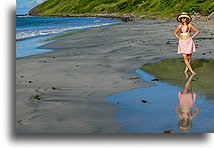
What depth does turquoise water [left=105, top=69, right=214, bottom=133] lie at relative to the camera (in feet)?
19.5

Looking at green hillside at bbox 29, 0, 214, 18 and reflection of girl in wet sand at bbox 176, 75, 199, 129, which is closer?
reflection of girl in wet sand at bbox 176, 75, 199, 129

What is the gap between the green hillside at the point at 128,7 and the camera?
70.3 metres

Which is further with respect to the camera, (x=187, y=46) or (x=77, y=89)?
(x=187, y=46)

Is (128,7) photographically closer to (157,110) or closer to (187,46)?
(187,46)

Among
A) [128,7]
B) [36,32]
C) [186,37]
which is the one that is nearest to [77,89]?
[186,37]

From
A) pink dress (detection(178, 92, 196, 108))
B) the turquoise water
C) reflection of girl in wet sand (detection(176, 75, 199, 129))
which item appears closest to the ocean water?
the turquoise water

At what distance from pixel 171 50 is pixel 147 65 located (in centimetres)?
426

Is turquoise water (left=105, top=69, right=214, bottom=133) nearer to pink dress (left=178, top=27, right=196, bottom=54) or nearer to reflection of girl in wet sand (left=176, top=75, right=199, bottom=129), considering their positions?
reflection of girl in wet sand (left=176, top=75, right=199, bottom=129)

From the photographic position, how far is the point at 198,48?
54.6 feet

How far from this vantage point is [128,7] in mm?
124625

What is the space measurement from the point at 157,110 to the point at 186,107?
604mm

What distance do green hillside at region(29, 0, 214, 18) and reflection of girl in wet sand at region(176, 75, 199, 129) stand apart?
52.0 metres

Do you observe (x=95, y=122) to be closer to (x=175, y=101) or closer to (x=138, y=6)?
(x=175, y=101)

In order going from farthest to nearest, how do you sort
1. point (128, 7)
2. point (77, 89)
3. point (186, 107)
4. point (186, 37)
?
point (128, 7) → point (186, 37) → point (77, 89) → point (186, 107)
